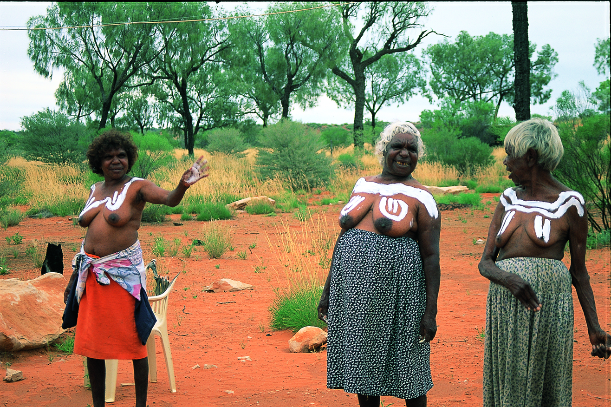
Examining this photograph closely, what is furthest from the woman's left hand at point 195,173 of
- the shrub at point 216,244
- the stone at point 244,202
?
the stone at point 244,202

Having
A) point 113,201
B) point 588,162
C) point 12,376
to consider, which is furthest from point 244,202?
point 113,201

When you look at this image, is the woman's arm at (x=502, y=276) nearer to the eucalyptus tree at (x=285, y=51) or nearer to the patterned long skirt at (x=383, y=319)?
the patterned long skirt at (x=383, y=319)

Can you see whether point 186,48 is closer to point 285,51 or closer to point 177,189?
point 285,51

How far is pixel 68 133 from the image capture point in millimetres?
21812

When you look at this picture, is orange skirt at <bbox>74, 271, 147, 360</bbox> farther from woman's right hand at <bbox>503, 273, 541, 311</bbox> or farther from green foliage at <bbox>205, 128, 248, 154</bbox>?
green foliage at <bbox>205, 128, 248, 154</bbox>

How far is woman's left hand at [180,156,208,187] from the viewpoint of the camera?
3.28 m

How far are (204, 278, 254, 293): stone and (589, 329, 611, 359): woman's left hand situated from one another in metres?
5.54

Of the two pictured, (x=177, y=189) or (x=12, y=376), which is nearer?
(x=177, y=189)

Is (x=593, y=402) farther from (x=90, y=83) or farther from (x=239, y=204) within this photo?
(x=90, y=83)

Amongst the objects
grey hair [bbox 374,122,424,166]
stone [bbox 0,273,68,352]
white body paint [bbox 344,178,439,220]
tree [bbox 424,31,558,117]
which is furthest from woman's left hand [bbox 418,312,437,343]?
tree [bbox 424,31,558,117]

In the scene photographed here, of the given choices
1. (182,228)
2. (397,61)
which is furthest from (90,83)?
(397,61)

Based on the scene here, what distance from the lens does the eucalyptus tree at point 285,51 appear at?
2942 centimetres

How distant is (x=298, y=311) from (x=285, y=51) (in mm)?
26822

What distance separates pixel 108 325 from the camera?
10.8ft
